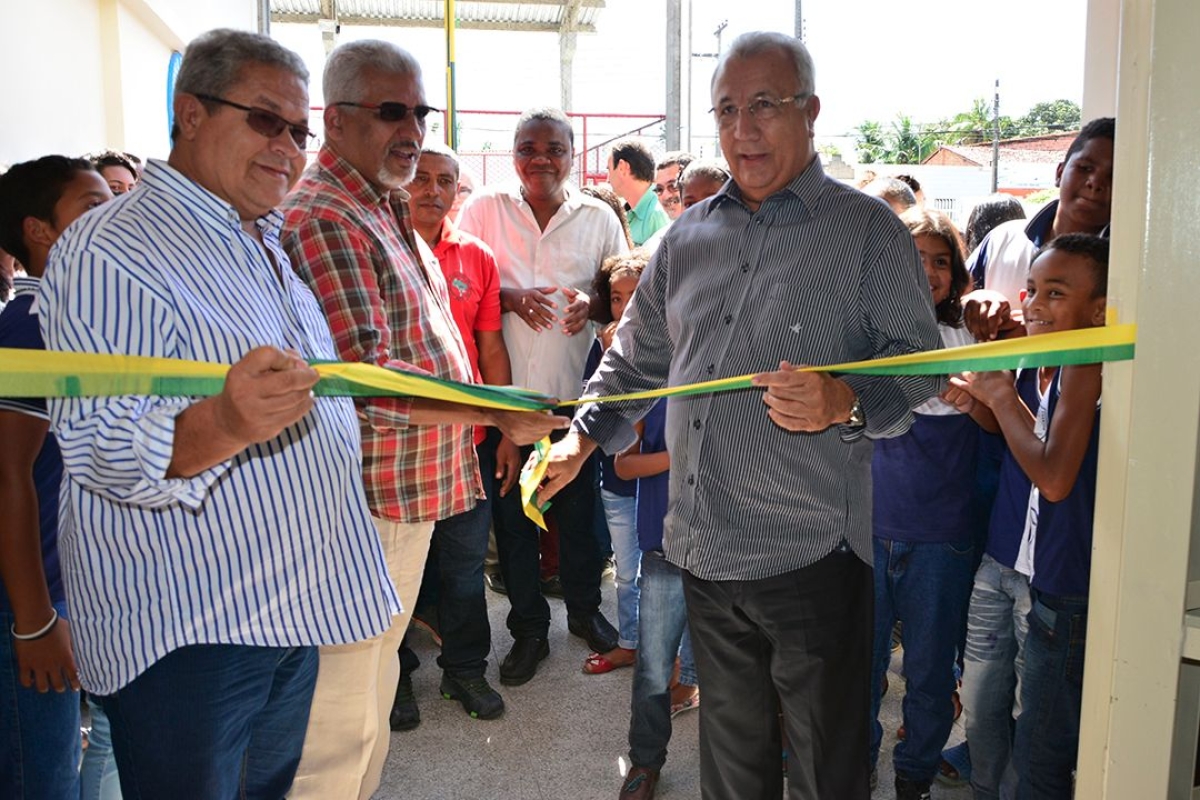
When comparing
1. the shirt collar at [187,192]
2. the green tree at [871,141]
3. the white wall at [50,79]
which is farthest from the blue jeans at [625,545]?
the green tree at [871,141]

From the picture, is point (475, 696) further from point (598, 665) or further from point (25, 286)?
point (25, 286)

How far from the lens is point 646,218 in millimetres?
7027

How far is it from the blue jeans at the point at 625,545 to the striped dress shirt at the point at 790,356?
1.76 metres

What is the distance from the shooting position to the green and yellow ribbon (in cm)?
150

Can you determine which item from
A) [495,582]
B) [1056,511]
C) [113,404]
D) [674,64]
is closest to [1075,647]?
[1056,511]

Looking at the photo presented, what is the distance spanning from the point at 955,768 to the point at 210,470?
10.1ft

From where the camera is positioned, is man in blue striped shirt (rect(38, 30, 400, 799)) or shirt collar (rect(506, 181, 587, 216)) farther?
shirt collar (rect(506, 181, 587, 216))

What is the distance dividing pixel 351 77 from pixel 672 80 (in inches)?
250

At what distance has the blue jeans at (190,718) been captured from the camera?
179 centimetres

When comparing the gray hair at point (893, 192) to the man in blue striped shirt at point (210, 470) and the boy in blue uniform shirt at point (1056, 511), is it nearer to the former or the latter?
the boy in blue uniform shirt at point (1056, 511)

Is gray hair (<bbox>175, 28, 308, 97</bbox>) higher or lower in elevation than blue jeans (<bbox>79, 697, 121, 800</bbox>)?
higher

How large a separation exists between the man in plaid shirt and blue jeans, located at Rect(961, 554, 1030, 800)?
4.96 ft

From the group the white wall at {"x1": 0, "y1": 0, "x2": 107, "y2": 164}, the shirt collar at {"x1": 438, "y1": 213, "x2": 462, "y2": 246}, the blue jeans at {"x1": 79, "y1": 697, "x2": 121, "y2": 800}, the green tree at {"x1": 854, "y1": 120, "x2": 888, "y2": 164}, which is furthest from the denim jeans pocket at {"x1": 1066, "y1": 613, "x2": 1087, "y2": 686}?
the green tree at {"x1": 854, "y1": 120, "x2": 888, "y2": 164}

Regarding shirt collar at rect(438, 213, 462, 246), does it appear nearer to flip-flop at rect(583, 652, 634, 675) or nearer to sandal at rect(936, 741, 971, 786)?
flip-flop at rect(583, 652, 634, 675)
